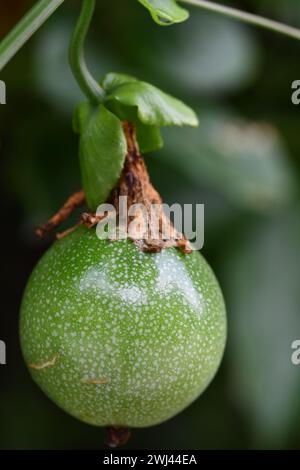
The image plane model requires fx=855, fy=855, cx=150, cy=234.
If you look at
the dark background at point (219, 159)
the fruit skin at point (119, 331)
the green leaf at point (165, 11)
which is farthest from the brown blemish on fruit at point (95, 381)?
the dark background at point (219, 159)

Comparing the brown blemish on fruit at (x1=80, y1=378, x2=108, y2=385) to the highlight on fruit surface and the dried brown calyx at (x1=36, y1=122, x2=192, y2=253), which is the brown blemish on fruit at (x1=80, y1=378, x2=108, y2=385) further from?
the dried brown calyx at (x1=36, y1=122, x2=192, y2=253)

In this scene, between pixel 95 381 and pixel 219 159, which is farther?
pixel 219 159

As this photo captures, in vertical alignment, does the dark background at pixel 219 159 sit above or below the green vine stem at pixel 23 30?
below

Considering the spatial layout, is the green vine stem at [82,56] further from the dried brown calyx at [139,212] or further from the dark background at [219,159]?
the dark background at [219,159]

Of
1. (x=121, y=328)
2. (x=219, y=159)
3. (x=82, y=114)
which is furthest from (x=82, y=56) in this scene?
(x=219, y=159)

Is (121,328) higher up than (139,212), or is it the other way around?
(139,212)

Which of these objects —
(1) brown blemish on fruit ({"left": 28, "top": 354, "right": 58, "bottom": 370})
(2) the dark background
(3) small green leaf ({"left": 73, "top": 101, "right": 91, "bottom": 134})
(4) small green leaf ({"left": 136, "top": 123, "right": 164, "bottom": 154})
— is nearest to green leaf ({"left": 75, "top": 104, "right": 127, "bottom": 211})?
(3) small green leaf ({"left": 73, "top": 101, "right": 91, "bottom": 134})

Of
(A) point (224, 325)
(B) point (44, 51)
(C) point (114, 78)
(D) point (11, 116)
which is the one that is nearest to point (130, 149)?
(C) point (114, 78)

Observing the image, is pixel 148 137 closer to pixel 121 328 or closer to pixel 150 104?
pixel 150 104
